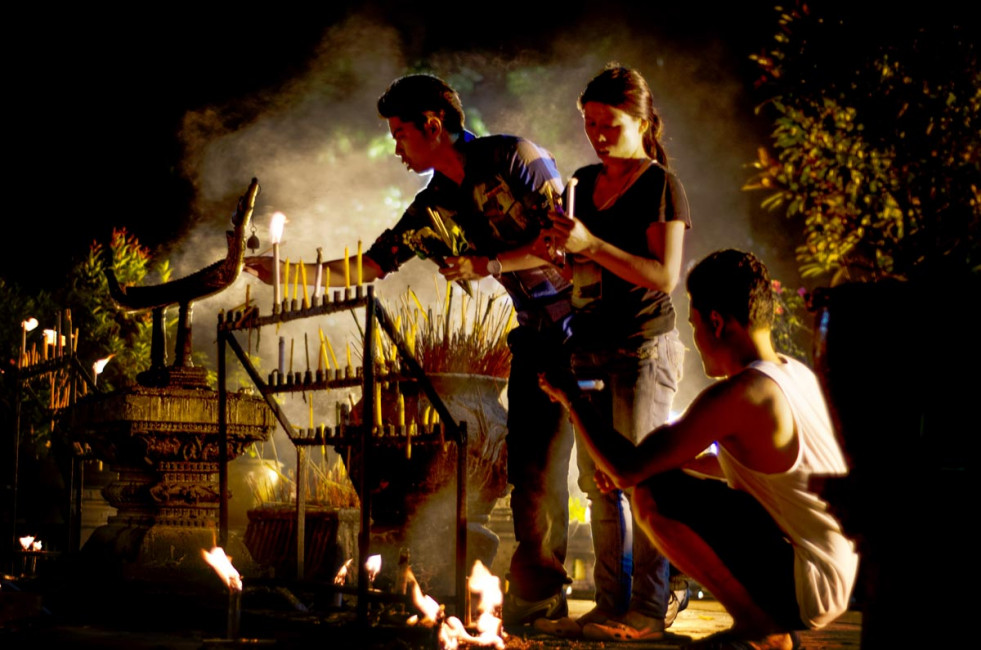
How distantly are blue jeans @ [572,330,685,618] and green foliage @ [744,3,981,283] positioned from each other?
3521mm

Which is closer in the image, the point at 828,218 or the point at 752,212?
the point at 828,218

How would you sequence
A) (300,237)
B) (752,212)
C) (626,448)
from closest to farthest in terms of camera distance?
(626,448), (752,212), (300,237)

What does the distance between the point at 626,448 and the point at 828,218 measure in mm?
5147

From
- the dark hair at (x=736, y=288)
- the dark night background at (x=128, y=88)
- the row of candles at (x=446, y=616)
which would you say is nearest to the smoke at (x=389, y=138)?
the dark night background at (x=128, y=88)

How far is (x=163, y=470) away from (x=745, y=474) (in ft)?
12.2

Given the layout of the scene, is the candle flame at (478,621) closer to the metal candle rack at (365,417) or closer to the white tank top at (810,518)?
the metal candle rack at (365,417)

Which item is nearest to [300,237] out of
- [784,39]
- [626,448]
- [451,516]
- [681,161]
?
[681,161]

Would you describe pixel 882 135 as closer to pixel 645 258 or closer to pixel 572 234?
pixel 645 258

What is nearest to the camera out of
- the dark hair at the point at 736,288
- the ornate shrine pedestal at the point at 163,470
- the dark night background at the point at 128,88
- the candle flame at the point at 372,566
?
the dark hair at the point at 736,288

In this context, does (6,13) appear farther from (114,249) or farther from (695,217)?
(695,217)

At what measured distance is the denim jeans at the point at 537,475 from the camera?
15.0 ft

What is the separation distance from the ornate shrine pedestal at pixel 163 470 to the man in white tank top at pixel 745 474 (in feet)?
9.81

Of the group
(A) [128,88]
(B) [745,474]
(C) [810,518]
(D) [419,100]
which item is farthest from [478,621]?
(A) [128,88]

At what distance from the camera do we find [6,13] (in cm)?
1404
